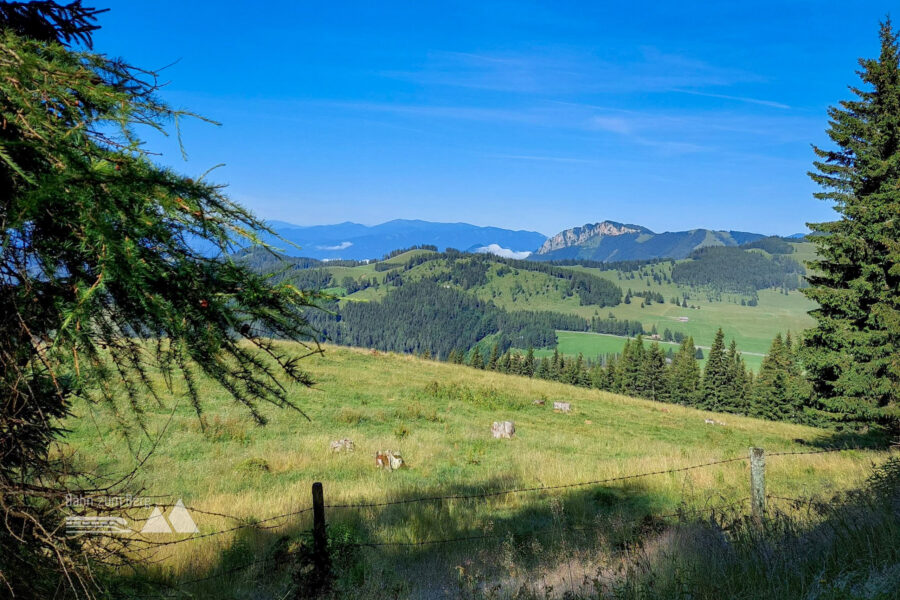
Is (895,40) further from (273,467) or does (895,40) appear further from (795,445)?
(273,467)

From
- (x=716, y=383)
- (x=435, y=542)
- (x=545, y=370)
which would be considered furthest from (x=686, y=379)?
(x=435, y=542)

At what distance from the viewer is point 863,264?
58.0 ft

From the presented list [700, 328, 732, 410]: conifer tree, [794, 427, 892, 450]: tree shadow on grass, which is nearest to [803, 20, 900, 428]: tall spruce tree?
[794, 427, 892, 450]: tree shadow on grass

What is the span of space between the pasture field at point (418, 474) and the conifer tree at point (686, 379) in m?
62.0

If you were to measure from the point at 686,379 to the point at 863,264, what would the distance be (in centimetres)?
7103

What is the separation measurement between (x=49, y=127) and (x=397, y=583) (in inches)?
216

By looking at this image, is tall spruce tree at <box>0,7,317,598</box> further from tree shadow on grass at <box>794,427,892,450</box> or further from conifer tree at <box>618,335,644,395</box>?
conifer tree at <box>618,335,644,395</box>

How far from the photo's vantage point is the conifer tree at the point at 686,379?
81438 millimetres

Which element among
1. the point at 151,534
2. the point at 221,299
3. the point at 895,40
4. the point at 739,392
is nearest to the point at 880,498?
the point at 221,299

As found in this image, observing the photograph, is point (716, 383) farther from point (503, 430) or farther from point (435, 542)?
point (435, 542)

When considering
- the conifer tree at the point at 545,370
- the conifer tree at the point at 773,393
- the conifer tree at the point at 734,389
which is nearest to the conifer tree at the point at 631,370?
the conifer tree at the point at 734,389

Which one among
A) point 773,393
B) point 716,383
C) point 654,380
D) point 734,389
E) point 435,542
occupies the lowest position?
point 654,380

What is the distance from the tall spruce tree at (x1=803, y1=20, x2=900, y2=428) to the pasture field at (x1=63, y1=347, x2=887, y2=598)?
3.12 meters

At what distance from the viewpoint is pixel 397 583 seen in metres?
5.64
